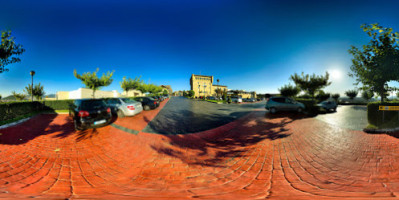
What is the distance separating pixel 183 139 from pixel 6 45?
11.4 meters

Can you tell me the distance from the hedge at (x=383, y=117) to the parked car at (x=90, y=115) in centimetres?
1316

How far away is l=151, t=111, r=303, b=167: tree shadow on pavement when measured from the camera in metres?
3.11

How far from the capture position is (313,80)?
1187 cm

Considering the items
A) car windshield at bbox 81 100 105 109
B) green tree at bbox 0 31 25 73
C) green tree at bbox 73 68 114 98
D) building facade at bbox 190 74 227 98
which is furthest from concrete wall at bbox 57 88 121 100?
building facade at bbox 190 74 227 98

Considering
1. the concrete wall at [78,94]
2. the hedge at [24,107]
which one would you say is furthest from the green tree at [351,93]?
the concrete wall at [78,94]

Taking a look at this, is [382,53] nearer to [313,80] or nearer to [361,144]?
[361,144]

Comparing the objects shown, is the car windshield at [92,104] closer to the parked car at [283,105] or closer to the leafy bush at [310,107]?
the parked car at [283,105]

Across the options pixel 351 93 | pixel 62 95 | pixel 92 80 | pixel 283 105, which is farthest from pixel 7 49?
pixel 351 93

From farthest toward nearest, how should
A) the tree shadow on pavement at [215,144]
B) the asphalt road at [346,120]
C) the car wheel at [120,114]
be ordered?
the car wheel at [120,114]
the asphalt road at [346,120]
the tree shadow on pavement at [215,144]

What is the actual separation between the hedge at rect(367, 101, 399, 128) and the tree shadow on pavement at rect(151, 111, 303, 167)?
505 cm

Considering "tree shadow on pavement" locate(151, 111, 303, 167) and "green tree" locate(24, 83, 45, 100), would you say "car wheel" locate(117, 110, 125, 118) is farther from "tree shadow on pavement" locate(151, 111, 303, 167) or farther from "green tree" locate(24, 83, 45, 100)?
"green tree" locate(24, 83, 45, 100)

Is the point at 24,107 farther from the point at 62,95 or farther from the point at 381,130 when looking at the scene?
the point at 62,95

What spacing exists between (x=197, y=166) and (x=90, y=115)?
4.98 m

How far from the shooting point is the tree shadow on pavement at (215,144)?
3.11 meters
